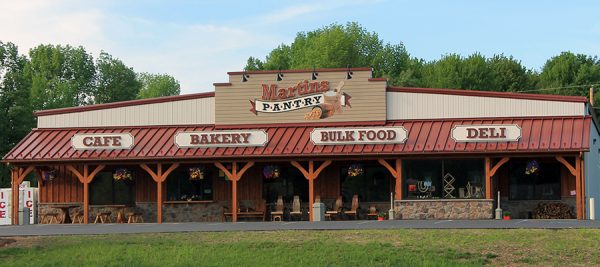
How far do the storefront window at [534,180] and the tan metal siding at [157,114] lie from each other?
40.9 feet

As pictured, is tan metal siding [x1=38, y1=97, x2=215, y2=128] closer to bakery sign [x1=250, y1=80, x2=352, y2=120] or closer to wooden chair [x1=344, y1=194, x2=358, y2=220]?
bakery sign [x1=250, y1=80, x2=352, y2=120]

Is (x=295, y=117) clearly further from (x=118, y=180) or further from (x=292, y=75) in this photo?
(x=118, y=180)

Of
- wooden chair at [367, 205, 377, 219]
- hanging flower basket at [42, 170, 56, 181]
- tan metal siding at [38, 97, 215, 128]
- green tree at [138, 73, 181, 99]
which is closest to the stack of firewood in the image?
wooden chair at [367, 205, 377, 219]

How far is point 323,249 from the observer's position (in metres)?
25.6

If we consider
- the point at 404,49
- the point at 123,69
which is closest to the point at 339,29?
the point at 404,49

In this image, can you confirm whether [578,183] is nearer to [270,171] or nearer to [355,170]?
[355,170]

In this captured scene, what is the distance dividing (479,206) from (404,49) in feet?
180

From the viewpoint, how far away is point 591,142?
3856cm

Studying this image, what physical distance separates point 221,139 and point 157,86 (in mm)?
76002

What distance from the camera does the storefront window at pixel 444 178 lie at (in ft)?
124

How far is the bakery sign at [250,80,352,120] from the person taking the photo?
40.1 m

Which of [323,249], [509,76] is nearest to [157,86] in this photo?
[509,76]

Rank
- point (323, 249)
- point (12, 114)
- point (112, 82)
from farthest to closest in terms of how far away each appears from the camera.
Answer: point (112, 82) → point (12, 114) → point (323, 249)

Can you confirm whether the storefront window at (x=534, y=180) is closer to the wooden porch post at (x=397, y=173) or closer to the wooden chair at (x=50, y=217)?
the wooden porch post at (x=397, y=173)
